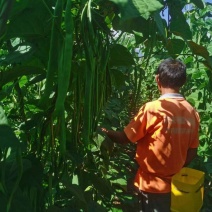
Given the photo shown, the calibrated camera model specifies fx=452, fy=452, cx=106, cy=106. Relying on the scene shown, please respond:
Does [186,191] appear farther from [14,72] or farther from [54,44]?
[54,44]

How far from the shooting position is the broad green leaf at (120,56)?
109 cm

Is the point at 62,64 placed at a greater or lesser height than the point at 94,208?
greater

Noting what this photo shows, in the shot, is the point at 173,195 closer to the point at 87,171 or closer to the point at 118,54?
the point at 87,171

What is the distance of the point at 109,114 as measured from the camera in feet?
7.13

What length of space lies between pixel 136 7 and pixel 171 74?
1279 mm

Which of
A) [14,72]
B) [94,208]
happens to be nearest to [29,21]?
[14,72]

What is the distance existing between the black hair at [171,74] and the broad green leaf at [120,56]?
957 millimetres

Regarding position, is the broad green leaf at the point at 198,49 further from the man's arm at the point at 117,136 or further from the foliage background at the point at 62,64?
the man's arm at the point at 117,136

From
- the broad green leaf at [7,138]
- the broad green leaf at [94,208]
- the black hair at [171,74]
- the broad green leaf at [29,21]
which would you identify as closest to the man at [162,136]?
the black hair at [171,74]

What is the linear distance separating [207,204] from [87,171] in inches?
71.9

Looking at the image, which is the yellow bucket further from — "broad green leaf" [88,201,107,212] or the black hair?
"broad green leaf" [88,201,107,212]

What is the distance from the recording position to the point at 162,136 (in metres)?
2.00

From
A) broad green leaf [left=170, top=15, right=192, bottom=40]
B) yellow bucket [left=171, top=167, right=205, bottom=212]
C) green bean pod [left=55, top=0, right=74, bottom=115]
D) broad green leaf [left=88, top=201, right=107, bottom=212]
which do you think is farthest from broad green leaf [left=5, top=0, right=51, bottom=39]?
yellow bucket [left=171, top=167, right=205, bottom=212]

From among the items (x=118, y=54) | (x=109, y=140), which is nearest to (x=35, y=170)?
(x=118, y=54)
